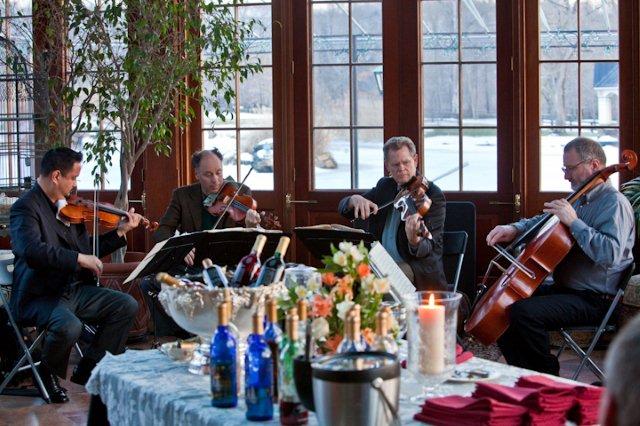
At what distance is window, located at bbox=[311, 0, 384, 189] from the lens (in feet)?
22.8

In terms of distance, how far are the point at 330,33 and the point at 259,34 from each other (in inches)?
18.8

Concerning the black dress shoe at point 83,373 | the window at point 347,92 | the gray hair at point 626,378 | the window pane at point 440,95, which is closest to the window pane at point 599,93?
the window pane at point 440,95

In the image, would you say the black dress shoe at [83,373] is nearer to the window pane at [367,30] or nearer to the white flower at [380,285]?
the white flower at [380,285]

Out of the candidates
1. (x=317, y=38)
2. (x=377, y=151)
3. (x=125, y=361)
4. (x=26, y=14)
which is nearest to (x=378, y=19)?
(x=317, y=38)

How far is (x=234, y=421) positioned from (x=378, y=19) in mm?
4846

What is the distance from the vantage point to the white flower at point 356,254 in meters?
2.59

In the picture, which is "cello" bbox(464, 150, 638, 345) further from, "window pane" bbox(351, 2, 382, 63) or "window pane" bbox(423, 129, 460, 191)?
"window pane" bbox(351, 2, 382, 63)

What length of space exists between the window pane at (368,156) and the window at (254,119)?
0.58 m

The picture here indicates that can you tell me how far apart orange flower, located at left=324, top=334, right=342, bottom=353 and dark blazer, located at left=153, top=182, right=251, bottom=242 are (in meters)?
3.29

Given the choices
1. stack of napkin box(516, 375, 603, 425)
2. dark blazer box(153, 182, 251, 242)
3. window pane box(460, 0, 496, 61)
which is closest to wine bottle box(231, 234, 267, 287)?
stack of napkin box(516, 375, 603, 425)

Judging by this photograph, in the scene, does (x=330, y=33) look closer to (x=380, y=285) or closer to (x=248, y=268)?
(x=248, y=268)

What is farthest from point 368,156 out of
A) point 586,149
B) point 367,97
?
point 586,149

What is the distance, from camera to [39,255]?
4887 mm

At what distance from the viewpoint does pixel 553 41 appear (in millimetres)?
6570
